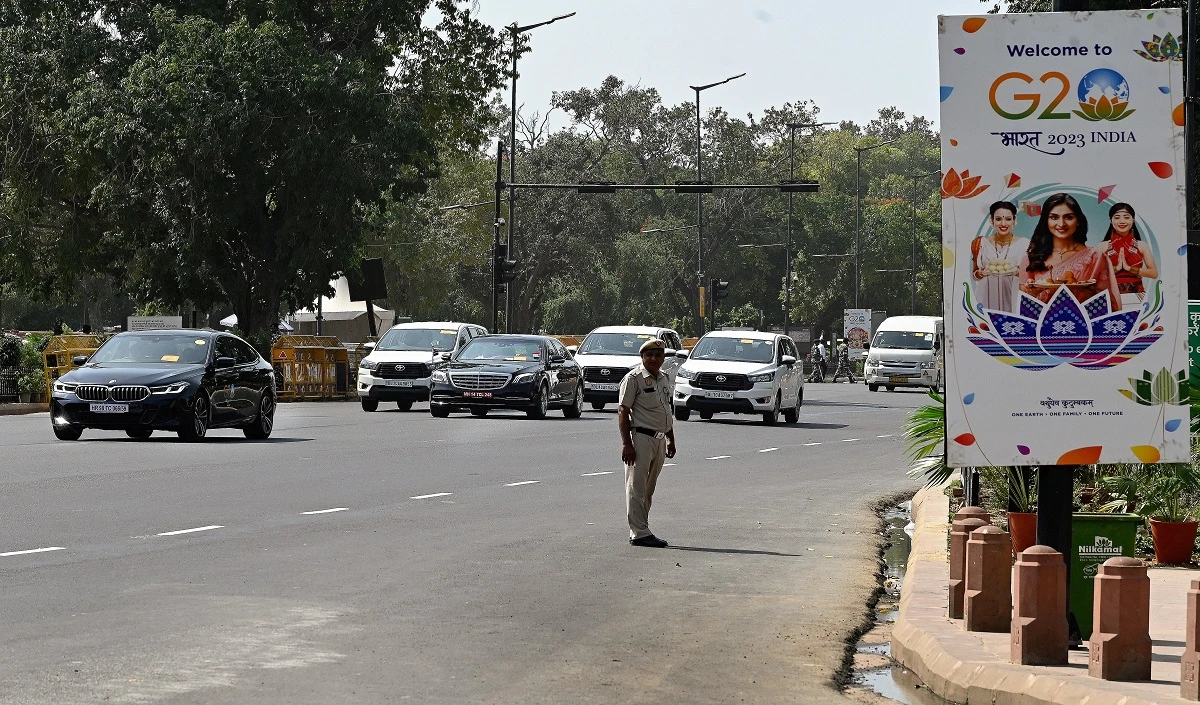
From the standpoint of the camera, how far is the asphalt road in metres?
7.86

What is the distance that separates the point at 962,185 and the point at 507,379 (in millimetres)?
24994

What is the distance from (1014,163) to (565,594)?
4.00m

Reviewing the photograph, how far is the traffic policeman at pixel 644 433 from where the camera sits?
13562 millimetres

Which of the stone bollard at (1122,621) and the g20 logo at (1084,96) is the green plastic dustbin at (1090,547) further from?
the g20 logo at (1084,96)

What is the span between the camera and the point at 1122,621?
712 cm

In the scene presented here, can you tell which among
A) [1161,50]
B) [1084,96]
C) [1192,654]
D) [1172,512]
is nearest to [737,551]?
[1172,512]

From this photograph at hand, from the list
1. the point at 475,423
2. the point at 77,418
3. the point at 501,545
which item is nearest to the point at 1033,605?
the point at 501,545

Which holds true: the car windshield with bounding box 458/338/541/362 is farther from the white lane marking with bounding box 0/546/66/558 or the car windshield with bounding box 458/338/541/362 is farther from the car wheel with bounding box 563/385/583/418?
the white lane marking with bounding box 0/546/66/558

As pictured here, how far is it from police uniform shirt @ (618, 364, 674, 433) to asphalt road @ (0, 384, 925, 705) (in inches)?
35.3

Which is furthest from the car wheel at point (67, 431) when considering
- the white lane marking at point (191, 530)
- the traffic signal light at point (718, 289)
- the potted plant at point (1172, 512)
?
the traffic signal light at point (718, 289)

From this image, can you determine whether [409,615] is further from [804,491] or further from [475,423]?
[475,423]

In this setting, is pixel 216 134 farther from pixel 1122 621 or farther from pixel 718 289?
pixel 1122 621

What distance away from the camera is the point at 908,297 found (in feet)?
387

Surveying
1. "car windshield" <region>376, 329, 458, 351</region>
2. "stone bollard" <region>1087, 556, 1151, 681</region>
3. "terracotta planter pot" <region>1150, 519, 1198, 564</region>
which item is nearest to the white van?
"car windshield" <region>376, 329, 458, 351</region>
